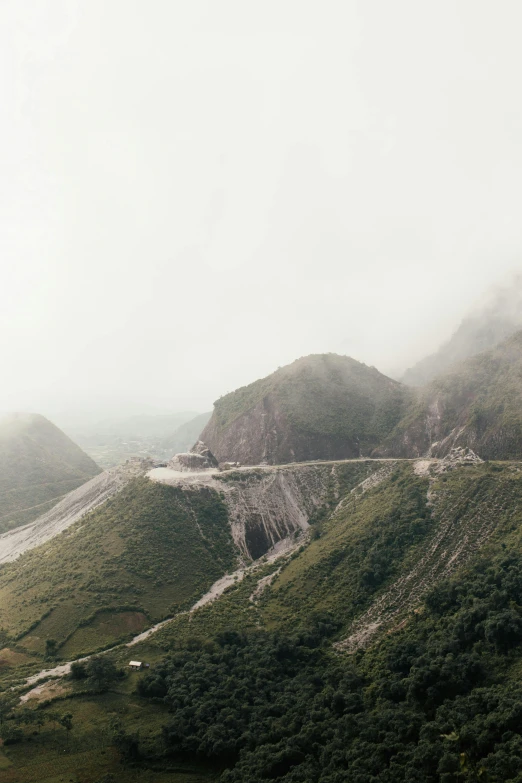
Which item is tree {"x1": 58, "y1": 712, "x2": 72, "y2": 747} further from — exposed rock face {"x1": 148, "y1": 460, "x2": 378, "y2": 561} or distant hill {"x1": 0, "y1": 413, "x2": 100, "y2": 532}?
distant hill {"x1": 0, "y1": 413, "x2": 100, "y2": 532}

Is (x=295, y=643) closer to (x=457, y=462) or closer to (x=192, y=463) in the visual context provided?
(x=457, y=462)

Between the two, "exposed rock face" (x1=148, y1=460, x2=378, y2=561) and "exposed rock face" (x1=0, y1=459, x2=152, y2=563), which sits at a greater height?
"exposed rock face" (x1=0, y1=459, x2=152, y2=563)

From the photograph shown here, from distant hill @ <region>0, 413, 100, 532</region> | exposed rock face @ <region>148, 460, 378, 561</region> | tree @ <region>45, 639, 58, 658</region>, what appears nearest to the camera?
tree @ <region>45, 639, 58, 658</region>

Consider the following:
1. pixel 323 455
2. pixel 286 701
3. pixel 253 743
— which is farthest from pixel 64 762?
pixel 323 455

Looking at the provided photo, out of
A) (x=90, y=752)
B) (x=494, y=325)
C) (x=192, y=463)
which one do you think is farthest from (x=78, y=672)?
(x=494, y=325)

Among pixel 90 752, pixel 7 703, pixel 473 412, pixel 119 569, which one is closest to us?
pixel 90 752

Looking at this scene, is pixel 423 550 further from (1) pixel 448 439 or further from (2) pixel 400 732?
(1) pixel 448 439

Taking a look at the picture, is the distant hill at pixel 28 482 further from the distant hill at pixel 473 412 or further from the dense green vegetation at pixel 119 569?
the distant hill at pixel 473 412

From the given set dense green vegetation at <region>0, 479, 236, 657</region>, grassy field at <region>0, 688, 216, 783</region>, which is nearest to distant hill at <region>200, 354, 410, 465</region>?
dense green vegetation at <region>0, 479, 236, 657</region>
